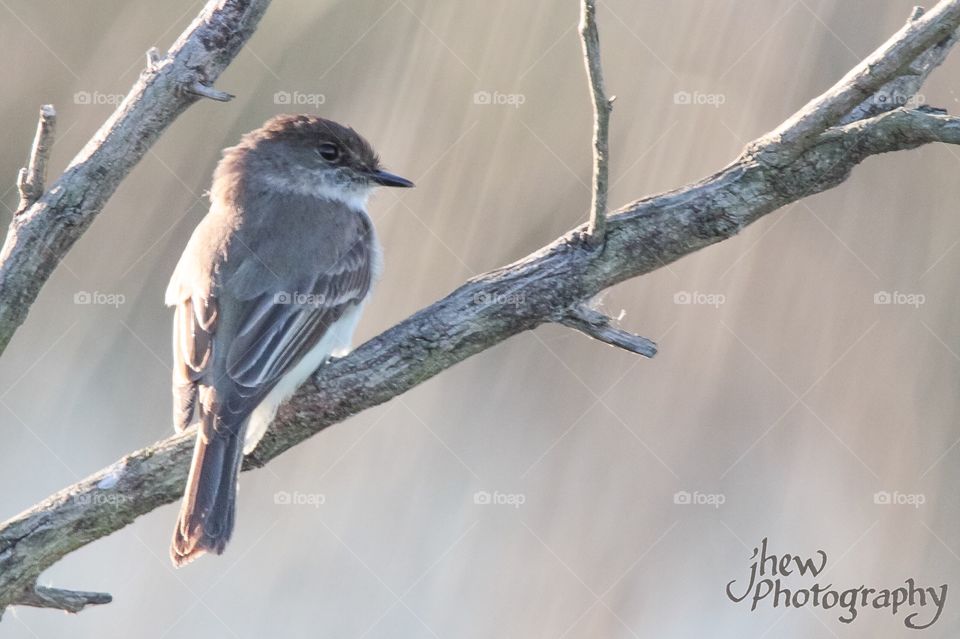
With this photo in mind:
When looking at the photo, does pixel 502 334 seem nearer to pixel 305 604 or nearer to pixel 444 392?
pixel 444 392

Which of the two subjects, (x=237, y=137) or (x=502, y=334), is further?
(x=237, y=137)

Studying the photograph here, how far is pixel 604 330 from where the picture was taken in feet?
10.4

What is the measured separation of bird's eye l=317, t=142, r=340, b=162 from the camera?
4715mm

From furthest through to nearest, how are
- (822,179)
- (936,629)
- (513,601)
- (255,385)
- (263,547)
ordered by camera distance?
(263,547), (513,601), (936,629), (255,385), (822,179)

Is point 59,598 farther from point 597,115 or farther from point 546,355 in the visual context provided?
point 546,355

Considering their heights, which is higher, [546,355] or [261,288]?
[546,355]

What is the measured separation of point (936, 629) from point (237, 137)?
13.4ft

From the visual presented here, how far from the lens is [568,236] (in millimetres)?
3225

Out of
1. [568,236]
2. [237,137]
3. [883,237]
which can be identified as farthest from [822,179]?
[237,137]

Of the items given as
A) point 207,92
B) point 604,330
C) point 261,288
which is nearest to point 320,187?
point 261,288

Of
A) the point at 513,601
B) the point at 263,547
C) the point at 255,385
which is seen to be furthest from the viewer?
the point at 263,547

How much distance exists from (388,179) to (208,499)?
1.93 meters

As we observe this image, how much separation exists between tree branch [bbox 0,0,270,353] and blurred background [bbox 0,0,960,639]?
187 cm
